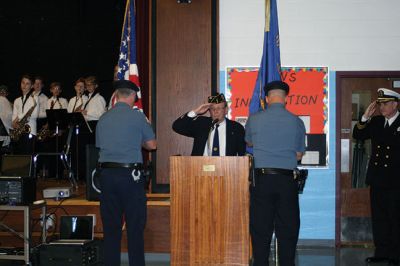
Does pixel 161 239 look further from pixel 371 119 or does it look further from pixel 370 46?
pixel 370 46

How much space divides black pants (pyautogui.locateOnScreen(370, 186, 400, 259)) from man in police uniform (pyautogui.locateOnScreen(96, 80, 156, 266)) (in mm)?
2840

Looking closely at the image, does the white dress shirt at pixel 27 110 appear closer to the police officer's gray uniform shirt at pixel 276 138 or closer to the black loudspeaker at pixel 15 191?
the black loudspeaker at pixel 15 191

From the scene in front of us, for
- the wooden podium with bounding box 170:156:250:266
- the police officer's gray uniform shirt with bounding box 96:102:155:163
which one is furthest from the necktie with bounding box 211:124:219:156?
the police officer's gray uniform shirt with bounding box 96:102:155:163

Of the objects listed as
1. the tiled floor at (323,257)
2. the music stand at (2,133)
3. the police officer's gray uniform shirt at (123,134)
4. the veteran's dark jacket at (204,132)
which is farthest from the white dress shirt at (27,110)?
the police officer's gray uniform shirt at (123,134)

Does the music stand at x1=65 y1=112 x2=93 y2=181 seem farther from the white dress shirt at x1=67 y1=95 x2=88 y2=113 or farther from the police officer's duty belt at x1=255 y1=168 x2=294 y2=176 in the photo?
the police officer's duty belt at x1=255 y1=168 x2=294 y2=176

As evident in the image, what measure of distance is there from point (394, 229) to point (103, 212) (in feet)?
10.7

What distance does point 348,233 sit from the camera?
25.7ft

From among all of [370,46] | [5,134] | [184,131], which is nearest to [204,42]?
[184,131]

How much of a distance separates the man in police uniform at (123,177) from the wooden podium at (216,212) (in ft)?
1.35

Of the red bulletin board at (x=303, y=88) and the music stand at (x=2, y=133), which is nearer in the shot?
the red bulletin board at (x=303, y=88)

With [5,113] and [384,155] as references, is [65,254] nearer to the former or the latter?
[384,155]

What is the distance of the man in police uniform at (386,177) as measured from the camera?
6.74m

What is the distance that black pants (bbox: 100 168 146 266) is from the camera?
5512mm

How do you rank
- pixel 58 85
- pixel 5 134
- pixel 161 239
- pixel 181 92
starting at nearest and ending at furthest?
pixel 161 239
pixel 181 92
pixel 5 134
pixel 58 85
